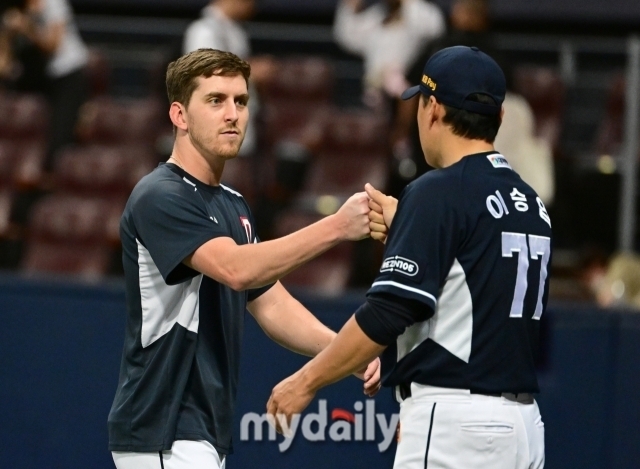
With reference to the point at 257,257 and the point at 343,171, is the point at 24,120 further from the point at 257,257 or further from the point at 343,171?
the point at 257,257

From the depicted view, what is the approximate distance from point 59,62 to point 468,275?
7.73 m

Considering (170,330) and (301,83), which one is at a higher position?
(301,83)

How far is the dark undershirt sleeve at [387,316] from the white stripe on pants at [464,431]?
0.27 m

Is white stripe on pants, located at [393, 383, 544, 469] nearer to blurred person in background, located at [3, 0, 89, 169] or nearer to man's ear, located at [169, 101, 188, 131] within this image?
man's ear, located at [169, 101, 188, 131]

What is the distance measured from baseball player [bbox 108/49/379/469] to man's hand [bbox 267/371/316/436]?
0.27 metres

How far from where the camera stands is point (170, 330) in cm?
403

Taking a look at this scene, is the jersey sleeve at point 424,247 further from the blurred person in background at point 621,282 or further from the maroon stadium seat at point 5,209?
the maroon stadium seat at point 5,209

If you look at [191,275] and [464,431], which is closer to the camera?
[464,431]

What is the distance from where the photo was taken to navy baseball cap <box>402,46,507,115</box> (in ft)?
12.4

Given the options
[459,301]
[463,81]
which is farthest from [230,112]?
[459,301]

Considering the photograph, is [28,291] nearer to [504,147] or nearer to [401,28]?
[504,147]

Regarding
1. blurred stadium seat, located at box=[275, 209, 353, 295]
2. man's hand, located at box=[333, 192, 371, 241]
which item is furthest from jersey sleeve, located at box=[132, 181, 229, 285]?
blurred stadium seat, located at box=[275, 209, 353, 295]

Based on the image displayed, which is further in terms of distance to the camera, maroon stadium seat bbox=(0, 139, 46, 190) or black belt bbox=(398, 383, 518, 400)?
maroon stadium seat bbox=(0, 139, 46, 190)

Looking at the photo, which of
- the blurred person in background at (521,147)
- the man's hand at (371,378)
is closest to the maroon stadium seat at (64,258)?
the blurred person in background at (521,147)
